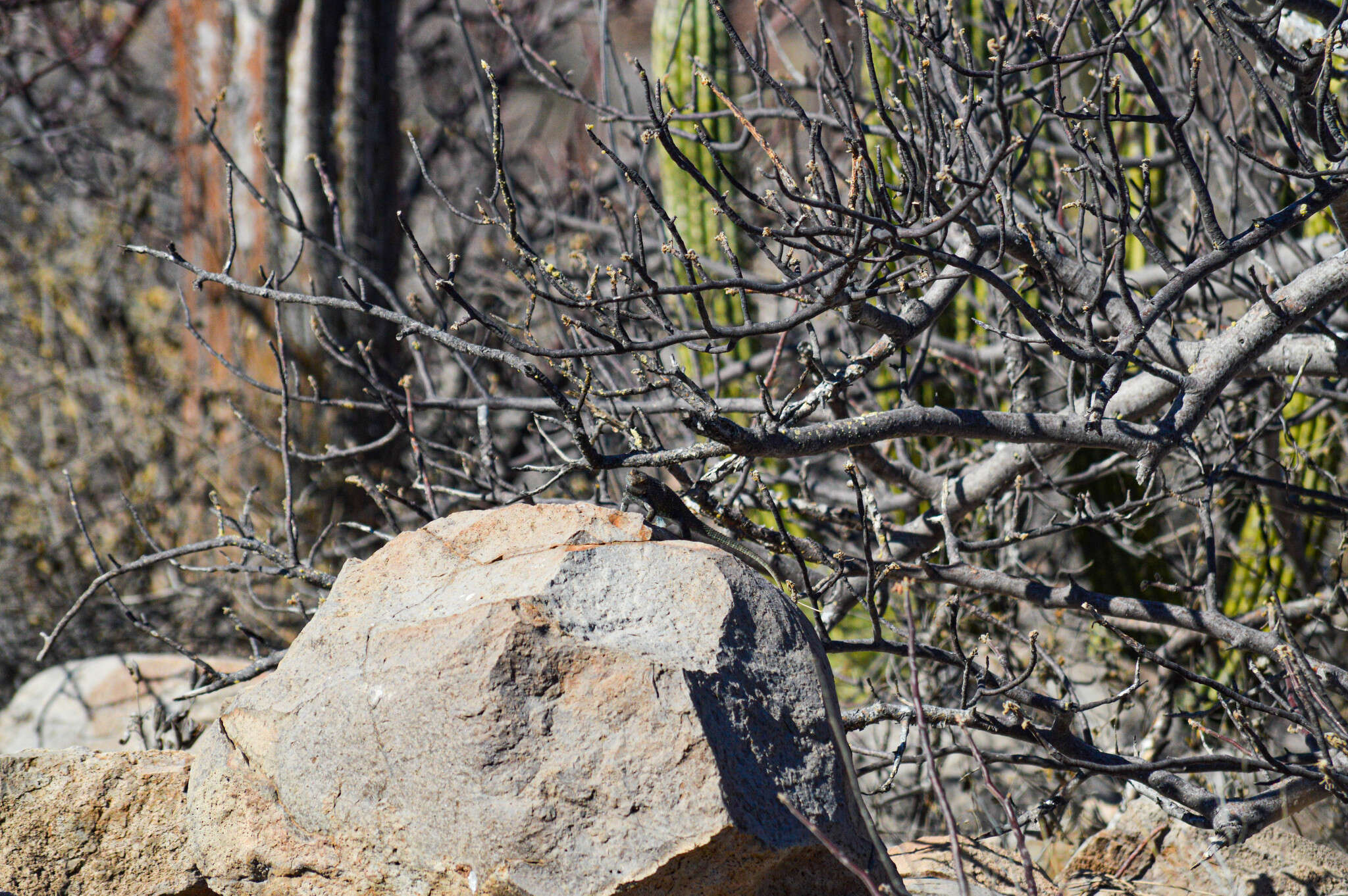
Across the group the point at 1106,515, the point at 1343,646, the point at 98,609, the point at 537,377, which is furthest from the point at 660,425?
the point at 98,609

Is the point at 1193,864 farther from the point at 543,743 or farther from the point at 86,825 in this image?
the point at 86,825

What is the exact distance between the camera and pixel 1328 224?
4.32 metres

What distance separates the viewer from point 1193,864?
105 inches

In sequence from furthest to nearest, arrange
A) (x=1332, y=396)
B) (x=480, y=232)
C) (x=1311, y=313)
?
(x=480, y=232) → (x=1332, y=396) → (x=1311, y=313)

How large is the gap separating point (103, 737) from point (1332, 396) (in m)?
4.65

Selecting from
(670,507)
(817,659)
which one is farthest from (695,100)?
(817,659)

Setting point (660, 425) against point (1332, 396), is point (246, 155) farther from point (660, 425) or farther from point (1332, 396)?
point (1332, 396)

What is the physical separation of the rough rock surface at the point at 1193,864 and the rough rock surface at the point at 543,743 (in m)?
0.98

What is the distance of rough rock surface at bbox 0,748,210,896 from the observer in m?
2.32

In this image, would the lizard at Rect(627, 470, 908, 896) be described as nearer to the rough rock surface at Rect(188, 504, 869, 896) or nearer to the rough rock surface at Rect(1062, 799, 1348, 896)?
the rough rock surface at Rect(188, 504, 869, 896)

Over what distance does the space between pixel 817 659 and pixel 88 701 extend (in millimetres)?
3855

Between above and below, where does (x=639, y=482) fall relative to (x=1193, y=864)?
above

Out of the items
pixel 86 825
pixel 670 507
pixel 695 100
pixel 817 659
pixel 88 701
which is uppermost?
pixel 695 100

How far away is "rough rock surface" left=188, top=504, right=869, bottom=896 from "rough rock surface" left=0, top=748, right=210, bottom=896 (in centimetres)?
16
